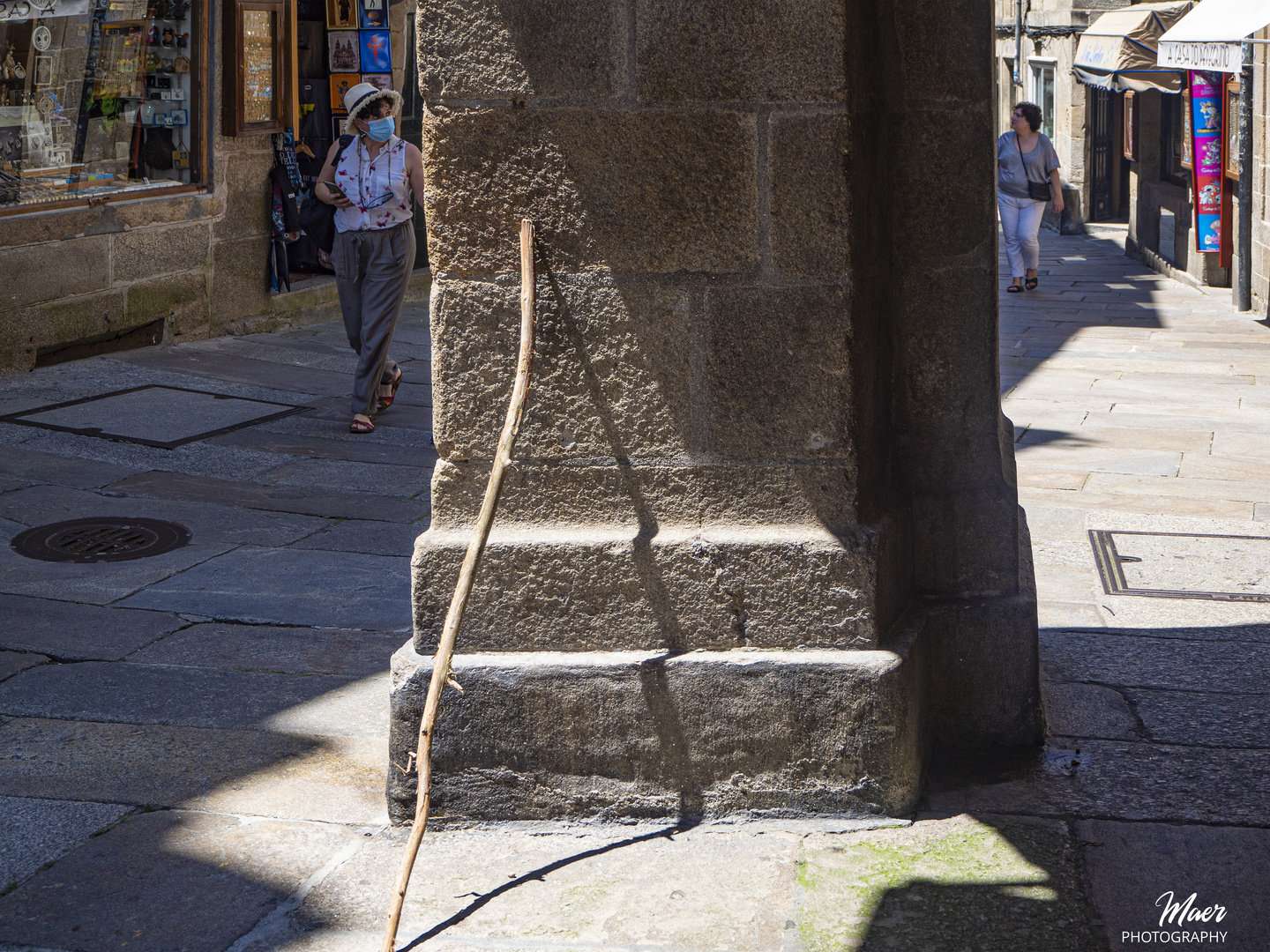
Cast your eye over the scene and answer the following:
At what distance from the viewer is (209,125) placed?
34.3 feet

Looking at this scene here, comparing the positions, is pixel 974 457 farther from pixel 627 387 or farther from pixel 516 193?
pixel 516 193

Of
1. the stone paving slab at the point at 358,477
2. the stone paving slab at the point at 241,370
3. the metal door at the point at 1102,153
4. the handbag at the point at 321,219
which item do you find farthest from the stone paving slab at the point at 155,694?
the metal door at the point at 1102,153

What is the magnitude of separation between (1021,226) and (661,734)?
1246cm

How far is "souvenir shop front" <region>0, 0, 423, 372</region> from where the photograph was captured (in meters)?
9.21

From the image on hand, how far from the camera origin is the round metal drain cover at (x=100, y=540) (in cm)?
570

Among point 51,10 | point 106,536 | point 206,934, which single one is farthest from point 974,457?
point 51,10

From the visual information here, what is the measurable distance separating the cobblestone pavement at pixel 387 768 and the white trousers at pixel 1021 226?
7793mm

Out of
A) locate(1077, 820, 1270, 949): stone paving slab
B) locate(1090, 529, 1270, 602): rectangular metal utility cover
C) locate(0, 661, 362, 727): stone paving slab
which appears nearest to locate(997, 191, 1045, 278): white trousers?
locate(1090, 529, 1270, 602): rectangular metal utility cover

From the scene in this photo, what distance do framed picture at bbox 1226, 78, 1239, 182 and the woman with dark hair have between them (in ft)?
6.11

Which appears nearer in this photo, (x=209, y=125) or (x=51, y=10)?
(x=51, y=10)

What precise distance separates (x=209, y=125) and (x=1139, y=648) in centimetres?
815

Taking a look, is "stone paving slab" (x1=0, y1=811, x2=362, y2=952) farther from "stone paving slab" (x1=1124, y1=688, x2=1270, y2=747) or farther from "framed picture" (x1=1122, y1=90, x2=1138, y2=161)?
"framed picture" (x1=1122, y1=90, x2=1138, y2=161)

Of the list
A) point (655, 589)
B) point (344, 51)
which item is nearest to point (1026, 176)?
point (344, 51)

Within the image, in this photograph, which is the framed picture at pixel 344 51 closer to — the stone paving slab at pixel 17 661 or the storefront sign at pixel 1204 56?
the storefront sign at pixel 1204 56
